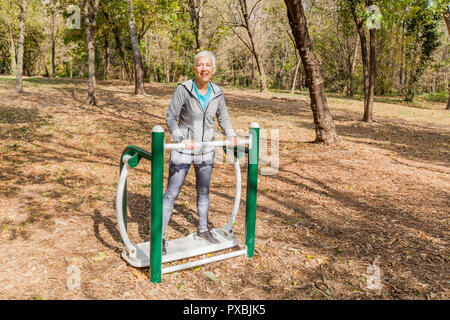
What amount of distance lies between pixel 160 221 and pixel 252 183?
103cm

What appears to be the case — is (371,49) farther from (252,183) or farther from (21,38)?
(21,38)

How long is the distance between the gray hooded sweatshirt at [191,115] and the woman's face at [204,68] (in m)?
0.12

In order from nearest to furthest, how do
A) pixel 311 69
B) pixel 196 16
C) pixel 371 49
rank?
pixel 311 69, pixel 371 49, pixel 196 16

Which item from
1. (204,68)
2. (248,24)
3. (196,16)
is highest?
(248,24)

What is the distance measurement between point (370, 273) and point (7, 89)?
1739cm

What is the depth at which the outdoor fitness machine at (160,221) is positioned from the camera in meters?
3.12

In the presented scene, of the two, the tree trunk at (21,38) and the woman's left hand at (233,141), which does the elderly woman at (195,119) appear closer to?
the woman's left hand at (233,141)

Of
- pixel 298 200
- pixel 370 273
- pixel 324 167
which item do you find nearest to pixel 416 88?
pixel 324 167

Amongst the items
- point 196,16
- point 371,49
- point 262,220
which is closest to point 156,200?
point 262,220

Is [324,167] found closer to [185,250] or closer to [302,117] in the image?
[185,250]

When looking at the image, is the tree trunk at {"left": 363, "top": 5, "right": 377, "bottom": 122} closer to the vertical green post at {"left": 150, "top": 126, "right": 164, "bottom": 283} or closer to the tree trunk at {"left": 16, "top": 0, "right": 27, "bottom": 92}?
the vertical green post at {"left": 150, "top": 126, "right": 164, "bottom": 283}

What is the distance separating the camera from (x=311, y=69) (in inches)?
344

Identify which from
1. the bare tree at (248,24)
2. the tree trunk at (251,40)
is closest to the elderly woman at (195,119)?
the bare tree at (248,24)

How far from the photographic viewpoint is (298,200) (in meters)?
5.97
